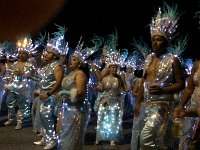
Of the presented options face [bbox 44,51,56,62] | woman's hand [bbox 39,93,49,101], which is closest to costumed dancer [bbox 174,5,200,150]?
woman's hand [bbox 39,93,49,101]

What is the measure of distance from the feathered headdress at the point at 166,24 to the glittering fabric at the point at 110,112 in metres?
3.11

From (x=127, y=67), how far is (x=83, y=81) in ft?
26.4

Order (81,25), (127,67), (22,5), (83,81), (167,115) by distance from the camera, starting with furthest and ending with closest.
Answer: (81,25)
(127,67)
(83,81)
(167,115)
(22,5)

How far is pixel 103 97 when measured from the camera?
370 inches

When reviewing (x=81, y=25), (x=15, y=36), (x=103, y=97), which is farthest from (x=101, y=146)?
(x=81, y=25)

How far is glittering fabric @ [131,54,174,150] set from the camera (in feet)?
18.4

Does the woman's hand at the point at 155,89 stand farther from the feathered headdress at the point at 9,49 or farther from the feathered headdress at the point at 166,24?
the feathered headdress at the point at 9,49

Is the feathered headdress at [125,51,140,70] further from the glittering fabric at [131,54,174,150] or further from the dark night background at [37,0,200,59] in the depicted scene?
the dark night background at [37,0,200,59]

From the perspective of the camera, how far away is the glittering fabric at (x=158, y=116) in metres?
5.60

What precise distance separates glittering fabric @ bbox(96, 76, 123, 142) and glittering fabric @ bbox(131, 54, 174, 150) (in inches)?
131

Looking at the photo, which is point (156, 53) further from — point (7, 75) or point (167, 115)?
point (7, 75)

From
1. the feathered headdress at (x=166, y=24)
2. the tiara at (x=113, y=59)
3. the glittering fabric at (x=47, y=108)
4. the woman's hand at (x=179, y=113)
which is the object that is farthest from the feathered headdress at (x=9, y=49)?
the woman's hand at (x=179, y=113)

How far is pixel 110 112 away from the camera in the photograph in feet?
30.8

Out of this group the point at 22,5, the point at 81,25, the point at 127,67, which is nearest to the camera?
the point at 22,5
